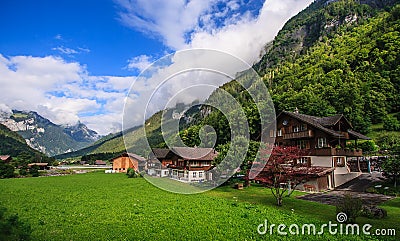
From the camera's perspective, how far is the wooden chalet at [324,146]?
89.9ft

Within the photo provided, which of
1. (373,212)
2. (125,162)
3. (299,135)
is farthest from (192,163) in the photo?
(125,162)

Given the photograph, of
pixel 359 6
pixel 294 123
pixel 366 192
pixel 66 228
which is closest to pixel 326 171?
pixel 366 192

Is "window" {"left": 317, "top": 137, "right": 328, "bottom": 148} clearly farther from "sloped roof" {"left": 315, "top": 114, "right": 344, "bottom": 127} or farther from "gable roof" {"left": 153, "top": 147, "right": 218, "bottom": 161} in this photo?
"gable roof" {"left": 153, "top": 147, "right": 218, "bottom": 161}

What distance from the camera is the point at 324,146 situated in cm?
2969

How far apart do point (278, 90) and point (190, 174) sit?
227ft

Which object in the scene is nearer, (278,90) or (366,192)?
(366,192)

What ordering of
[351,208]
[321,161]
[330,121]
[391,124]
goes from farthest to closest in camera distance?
[391,124]
[330,121]
[321,161]
[351,208]

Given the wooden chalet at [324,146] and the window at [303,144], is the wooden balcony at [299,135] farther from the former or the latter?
the window at [303,144]

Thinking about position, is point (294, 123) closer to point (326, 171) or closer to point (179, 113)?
point (326, 171)

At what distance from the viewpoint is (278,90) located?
9844 centimetres

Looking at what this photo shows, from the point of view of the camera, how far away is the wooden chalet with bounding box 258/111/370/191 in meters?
27.4

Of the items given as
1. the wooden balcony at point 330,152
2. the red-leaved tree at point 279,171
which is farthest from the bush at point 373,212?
the wooden balcony at point 330,152

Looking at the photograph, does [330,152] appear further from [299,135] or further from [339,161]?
[299,135]

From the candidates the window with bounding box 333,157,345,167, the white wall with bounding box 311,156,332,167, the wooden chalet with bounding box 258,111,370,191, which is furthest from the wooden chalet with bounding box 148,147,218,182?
the window with bounding box 333,157,345,167
